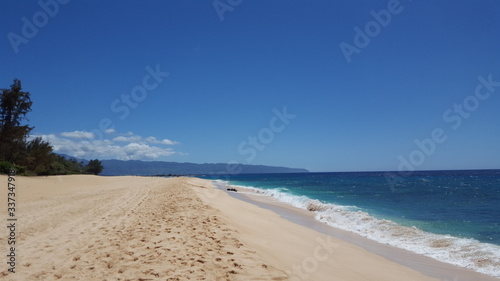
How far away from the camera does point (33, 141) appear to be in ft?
120

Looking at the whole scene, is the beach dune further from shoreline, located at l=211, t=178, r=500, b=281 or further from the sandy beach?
shoreline, located at l=211, t=178, r=500, b=281

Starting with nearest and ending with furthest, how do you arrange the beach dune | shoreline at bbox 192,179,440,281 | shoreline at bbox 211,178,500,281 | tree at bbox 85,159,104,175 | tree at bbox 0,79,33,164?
the beach dune < shoreline at bbox 192,179,440,281 < shoreline at bbox 211,178,500,281 < tree at bbox 0,79,33,164 < tree at bbox 85,159,104,175

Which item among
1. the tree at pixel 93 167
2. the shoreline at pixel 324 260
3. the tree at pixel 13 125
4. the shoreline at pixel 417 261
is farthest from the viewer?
the tree at pixel 93 167

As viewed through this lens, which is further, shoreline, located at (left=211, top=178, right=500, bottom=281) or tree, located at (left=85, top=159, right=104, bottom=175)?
tree, located at (left=85, top=159, right=104, bottom=175)

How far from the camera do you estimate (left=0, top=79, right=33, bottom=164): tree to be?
1263 inches

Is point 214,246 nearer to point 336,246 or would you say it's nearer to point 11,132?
point 336,246

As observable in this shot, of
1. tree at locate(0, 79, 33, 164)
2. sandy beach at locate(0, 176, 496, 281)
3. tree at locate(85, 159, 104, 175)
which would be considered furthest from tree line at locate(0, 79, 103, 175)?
tree at locate(85, 159, 104, 175)

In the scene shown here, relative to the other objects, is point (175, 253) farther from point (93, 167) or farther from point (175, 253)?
point (93, 167)

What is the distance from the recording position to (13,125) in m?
33.5

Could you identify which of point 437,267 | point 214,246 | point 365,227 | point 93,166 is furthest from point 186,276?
point 93,166

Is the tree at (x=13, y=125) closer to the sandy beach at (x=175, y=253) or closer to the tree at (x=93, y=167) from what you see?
the sandy beach at (x=175, y=253)

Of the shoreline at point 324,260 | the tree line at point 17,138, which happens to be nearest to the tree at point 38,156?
the tree line at point 17,138

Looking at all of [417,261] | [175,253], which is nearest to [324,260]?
[417,261]

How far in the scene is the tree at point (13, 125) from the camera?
32072 millimetres
